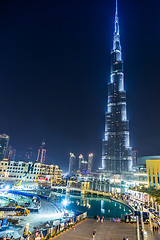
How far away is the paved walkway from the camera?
1806 centimetres

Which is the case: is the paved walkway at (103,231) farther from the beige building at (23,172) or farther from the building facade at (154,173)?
the beige building at (23,172)

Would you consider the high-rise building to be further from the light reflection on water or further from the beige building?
the light reflection on water

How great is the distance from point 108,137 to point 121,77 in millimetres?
68990

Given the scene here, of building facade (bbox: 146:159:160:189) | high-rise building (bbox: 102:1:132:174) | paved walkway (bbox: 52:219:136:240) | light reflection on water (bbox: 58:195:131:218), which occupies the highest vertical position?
Answer: high-rise building (bbox: 102:1:132:174)

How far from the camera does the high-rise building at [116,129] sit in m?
137

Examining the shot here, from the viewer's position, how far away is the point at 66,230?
19891 millimetres

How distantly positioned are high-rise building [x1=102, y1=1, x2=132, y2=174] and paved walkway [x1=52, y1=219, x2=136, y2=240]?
116759 millimetres

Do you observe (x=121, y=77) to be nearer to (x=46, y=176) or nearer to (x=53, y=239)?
(x=46, y=176)

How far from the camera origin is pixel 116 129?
493 ft

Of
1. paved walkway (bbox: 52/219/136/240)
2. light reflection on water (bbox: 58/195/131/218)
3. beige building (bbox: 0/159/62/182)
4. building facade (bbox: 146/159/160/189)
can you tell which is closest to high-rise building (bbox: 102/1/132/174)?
beige building (bbox: 0/159/62/182)

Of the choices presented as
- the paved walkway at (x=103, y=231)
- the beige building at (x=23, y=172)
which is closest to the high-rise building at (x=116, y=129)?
the beige building at (x=23, y=172)

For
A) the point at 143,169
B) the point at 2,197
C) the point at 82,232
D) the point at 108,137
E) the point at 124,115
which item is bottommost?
the point at 2,197

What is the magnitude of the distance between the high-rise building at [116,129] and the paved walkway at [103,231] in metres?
117

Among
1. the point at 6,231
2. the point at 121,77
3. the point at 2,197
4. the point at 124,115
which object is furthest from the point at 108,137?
the point at 6,231
